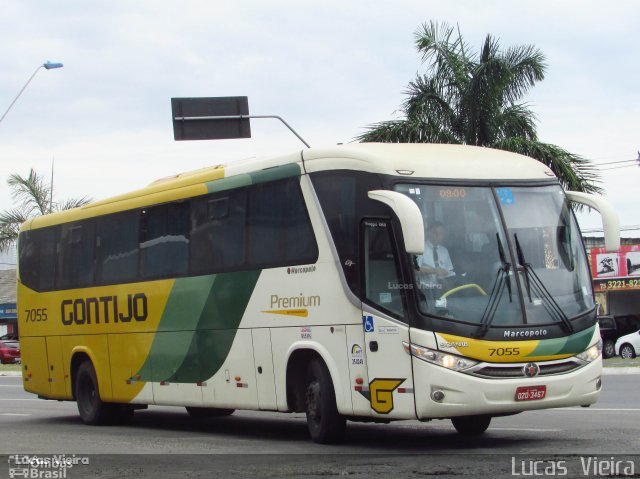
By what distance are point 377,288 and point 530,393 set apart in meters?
1.88

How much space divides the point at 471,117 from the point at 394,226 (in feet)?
71.3

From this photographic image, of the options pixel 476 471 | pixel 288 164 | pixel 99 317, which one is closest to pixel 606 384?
pixel 99 317

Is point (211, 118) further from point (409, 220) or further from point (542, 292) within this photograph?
point (409, 220)

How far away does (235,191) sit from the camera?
1491 cm

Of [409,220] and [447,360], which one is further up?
[409,220]

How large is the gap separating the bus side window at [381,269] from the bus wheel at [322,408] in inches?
49.1

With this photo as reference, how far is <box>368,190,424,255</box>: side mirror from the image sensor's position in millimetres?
11227

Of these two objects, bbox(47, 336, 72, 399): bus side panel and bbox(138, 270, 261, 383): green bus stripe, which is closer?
bbox(138, 270, 261, 383): green bus stripe

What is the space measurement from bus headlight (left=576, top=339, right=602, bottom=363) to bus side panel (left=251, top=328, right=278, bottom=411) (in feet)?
12.1

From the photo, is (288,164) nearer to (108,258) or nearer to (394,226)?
(394,226)

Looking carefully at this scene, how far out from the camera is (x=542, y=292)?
479 inches

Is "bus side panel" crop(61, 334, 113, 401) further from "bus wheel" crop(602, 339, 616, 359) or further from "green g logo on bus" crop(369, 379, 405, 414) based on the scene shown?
"bus wheel" crop(602, 339, 616, 359)

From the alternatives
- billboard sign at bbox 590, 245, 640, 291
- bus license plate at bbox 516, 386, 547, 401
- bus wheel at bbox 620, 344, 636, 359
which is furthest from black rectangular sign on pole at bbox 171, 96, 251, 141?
billboard sign at bbox 590, 245, 640, 291

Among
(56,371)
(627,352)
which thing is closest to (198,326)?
(56,371)
